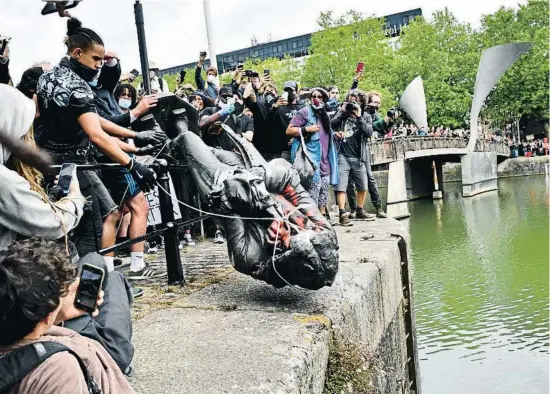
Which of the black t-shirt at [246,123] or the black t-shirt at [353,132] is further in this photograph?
the black t-shirt at [353,132]

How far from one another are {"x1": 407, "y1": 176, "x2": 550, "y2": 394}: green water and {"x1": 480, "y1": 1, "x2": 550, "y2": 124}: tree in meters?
26.1

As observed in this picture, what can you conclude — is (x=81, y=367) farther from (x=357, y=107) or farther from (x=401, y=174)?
(x=401, y=174)

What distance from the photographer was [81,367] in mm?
1503

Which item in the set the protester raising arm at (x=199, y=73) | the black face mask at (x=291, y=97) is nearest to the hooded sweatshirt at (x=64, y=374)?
the black face mask at (x=291, y=97)

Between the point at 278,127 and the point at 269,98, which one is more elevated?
the point at 269,98

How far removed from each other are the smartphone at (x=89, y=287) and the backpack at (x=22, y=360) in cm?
50

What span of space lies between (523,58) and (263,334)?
134ft

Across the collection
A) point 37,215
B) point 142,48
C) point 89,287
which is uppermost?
point 142,48

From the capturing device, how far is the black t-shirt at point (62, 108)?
3.25 m

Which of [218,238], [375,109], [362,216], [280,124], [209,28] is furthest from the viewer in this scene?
[209,28]

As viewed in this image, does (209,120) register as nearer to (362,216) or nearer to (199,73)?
(362,216)

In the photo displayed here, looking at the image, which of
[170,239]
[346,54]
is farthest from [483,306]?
[346,54]

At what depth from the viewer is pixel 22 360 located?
1.43 metres

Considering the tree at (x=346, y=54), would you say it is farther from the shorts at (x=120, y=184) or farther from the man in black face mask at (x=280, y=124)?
the shorts at (x=120, y=184)
